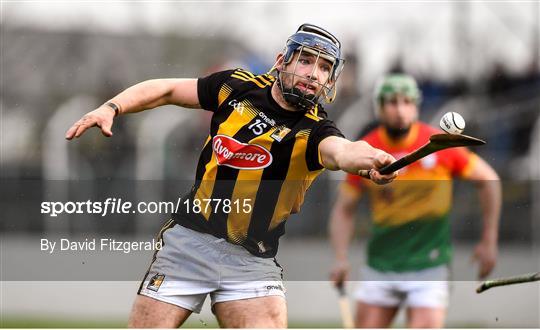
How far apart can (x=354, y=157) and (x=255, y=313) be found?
86 cm

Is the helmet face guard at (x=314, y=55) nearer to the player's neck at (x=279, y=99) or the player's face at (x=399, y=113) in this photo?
the player's neck at (x=279, y=99)

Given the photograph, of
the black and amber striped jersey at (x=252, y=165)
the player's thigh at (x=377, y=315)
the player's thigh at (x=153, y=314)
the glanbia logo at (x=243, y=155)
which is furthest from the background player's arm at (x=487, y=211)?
the player's thigh at (x=153, y=314)

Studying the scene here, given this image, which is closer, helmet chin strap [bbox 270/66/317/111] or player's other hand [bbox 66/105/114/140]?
player's other hand [bbox 66/105/114/140]

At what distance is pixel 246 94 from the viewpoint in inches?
194

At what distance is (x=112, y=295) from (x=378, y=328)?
6.60ft

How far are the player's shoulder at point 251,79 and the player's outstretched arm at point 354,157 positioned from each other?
0.49 meters

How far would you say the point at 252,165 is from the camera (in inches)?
189

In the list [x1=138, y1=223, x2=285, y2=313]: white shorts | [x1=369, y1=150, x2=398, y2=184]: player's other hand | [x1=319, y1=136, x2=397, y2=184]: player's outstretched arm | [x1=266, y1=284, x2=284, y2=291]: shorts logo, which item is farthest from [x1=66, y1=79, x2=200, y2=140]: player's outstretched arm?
[x1=369, y1=150, x2=398, y2=184]: player's other hand

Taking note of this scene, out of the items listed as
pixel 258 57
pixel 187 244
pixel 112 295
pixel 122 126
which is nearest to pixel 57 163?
pixel 122 126

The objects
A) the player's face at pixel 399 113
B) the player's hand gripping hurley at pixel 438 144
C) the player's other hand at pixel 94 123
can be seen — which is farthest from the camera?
the player's face at pixel 399 113

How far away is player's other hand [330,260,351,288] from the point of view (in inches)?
291

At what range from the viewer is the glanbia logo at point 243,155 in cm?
480

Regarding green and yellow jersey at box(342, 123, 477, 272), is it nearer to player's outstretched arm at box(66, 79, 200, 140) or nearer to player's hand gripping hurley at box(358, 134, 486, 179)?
player's outstretched arm at box(66, 79, 200, 140)

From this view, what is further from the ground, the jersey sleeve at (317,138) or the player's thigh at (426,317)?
the jersey sleeve at (317,138)
